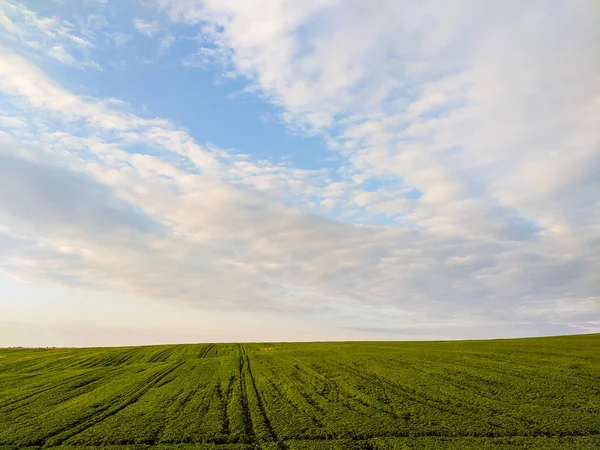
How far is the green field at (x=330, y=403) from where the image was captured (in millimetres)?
27266

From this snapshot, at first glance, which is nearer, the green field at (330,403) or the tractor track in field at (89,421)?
the green field at (330,403)

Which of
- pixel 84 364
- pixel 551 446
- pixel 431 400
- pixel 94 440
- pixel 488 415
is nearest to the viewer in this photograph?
pixel 551 446

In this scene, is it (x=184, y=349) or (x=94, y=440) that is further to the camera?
(x=184, y=349)

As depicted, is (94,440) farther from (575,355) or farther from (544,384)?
(575,355)

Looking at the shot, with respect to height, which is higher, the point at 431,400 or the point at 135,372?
the point at 135,372

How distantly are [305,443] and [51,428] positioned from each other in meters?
18.5

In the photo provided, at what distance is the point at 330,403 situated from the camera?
1403 inches

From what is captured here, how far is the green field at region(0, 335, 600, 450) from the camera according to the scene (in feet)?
89.5

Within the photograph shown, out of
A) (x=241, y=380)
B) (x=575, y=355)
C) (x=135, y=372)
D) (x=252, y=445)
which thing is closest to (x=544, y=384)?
(x=575, y=355)

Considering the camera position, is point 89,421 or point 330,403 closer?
point 89,421

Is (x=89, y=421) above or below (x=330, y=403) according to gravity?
below

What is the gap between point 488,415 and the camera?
99.6ft

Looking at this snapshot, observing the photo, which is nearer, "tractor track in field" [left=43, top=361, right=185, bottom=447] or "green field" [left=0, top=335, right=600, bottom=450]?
"green field" [left=0, top=335, right=600, bottom=450]

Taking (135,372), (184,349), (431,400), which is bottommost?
(431,400)
